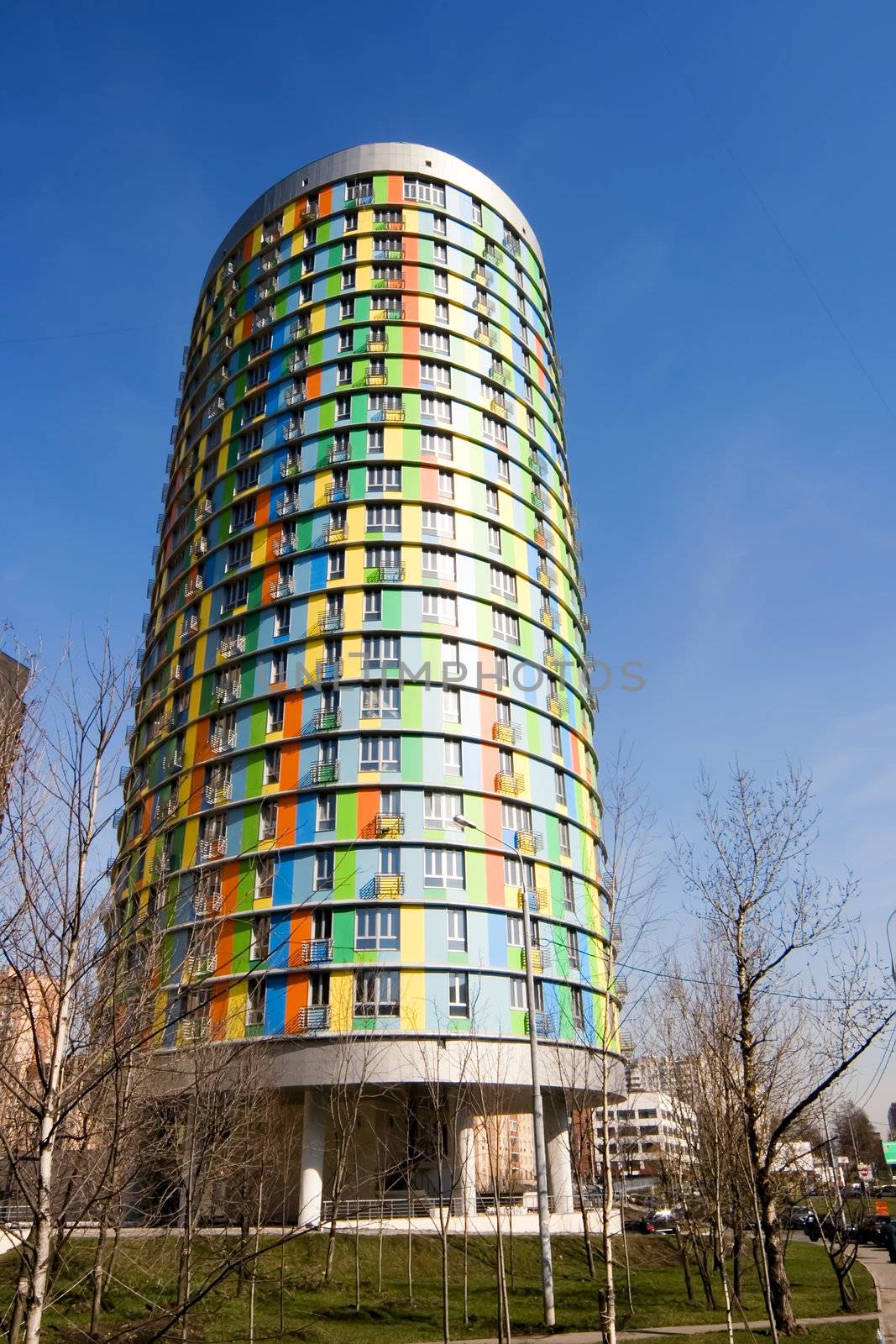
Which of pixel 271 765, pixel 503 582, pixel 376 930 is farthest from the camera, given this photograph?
pixel 503 582

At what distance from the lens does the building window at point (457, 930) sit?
38.9m

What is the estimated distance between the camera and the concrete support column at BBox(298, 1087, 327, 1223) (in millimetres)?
37031

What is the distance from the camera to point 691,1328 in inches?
933

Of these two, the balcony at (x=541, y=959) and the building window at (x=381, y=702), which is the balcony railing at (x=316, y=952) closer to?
the balcony at (x=541, y=959)

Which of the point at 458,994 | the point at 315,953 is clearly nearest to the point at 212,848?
the point at 315,953

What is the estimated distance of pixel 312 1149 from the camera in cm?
3756

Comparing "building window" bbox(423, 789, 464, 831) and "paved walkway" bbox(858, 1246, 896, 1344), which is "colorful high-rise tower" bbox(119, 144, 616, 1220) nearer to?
"building window" bbox(423, 789, 464, 831)

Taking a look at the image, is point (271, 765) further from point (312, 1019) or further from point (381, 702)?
point (312, 1019)

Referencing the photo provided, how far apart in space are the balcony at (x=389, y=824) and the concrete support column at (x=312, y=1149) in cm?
982

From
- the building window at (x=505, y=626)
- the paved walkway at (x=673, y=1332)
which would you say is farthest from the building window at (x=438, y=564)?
the paved walkway at (x=673, y=1332)

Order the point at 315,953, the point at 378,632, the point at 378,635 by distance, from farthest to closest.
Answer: the point at 378,635 → the point at 378,632 → the point at 315,953

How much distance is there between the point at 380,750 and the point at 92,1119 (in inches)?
1343

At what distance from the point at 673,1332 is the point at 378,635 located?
27.9m

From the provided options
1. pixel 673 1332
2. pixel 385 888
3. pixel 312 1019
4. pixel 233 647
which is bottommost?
pixel 673 1332
